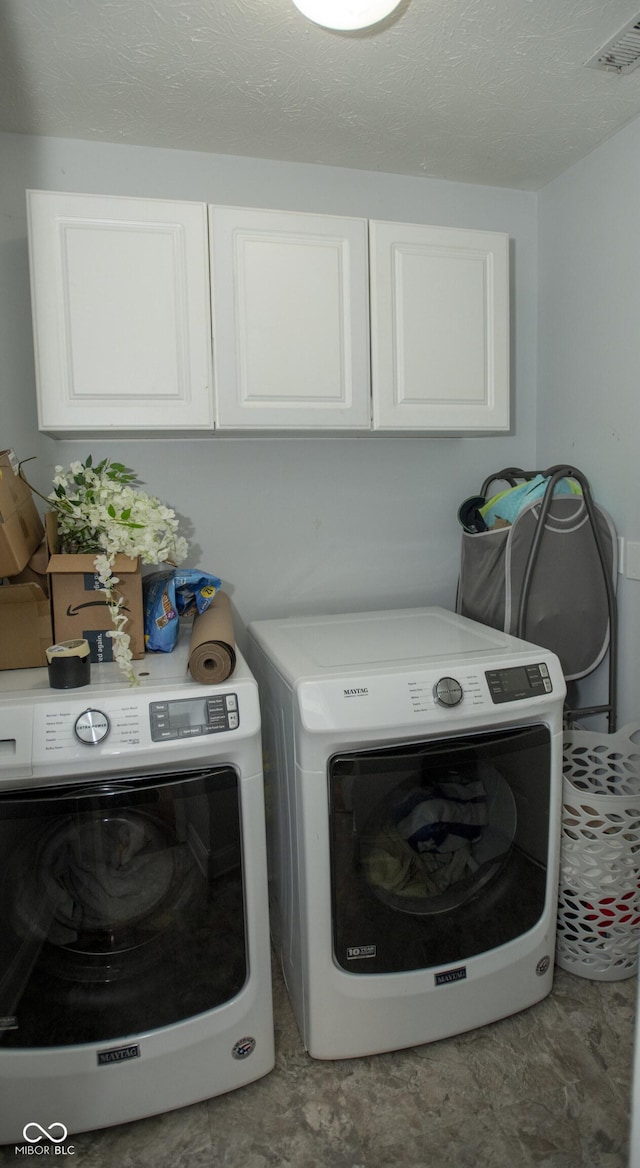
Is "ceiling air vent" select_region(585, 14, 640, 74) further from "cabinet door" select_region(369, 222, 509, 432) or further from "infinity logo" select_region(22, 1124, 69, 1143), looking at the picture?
"infinity logo" select_region(22, 1124, 69, 1143)

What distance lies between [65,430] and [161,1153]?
1.62 m

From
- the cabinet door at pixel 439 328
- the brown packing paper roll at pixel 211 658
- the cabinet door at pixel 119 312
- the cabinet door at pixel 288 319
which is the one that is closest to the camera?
the brown packing paper roll at pixel 211 658

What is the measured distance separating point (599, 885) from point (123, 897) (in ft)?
3.89

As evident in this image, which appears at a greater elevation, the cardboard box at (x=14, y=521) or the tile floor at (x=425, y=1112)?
the cardboard box at (x=14, y=521)

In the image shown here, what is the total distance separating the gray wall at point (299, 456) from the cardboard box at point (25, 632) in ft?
1.88

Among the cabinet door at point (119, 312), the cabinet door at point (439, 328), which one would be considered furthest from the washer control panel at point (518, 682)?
the cabinet door at point (119, 312)

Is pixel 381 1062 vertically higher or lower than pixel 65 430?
lower

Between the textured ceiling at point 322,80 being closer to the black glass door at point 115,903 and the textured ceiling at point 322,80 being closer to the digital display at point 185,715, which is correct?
the digital display at point 185,715

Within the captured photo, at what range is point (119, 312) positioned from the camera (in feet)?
5.30

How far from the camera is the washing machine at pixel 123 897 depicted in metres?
1.25

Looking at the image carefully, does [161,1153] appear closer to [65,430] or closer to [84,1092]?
[84,1092]

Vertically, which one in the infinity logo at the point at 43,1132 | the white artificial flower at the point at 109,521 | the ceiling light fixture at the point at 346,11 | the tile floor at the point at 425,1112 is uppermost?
the ceiling light fixture at the point at 346,11

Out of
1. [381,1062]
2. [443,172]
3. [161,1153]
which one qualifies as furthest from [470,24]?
[161,1153]

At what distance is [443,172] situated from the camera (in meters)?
2.12
